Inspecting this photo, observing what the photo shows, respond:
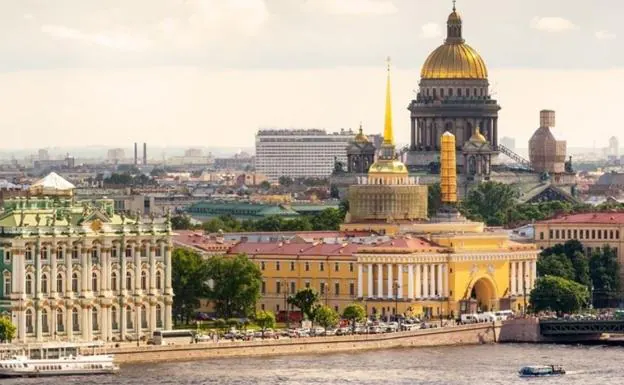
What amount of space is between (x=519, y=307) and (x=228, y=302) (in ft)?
38.4

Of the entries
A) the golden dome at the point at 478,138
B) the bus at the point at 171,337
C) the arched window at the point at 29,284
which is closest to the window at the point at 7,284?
the arched window at the point at 29,284

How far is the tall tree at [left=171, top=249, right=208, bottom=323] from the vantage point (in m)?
93.0

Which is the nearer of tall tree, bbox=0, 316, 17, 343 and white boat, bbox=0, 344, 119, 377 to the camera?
Answer: white boat, bbox=0, 344, 119, 377

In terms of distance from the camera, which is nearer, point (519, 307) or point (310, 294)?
point (310, 294)

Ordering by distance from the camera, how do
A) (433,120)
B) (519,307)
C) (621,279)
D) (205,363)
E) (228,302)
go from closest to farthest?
(205,363), (228,302), (519,307), (621,279), (433,120)

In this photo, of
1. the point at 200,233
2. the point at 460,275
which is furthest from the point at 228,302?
the point at 200,233

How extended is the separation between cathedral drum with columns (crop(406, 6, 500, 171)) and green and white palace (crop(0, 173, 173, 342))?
56983 millimetres

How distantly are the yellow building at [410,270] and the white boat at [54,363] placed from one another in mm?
20313

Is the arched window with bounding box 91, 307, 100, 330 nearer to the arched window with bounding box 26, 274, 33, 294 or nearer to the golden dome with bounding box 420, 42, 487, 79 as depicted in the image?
the arched window with bounding box 26, 274, 33, 294

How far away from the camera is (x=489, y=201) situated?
133 metres

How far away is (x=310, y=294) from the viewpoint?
9469cm

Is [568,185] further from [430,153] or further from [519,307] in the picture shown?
[519,307]

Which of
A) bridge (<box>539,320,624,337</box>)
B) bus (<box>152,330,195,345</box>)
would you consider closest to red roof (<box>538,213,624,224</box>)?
bridge (<box>539,320,624,337</box>)

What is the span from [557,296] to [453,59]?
44832mm
